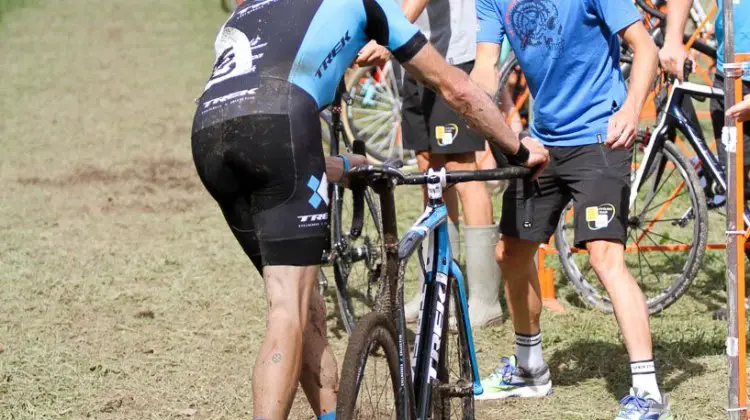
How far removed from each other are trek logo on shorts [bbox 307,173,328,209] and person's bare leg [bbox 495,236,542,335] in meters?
1.54

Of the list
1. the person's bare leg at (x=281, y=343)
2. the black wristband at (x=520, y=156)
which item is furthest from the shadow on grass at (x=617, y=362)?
the person's bare leg at (x=281, y=343)

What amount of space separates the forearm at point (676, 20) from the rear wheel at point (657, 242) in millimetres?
1255

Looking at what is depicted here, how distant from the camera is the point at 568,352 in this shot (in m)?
5.58

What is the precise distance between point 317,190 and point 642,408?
1702mm

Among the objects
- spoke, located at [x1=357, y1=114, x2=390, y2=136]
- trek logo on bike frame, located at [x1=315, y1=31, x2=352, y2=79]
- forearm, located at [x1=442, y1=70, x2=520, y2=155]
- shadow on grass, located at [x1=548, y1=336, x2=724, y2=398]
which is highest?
trek logo on bike frame, located at [x1=315, y1=31, x2=352, y2=79]

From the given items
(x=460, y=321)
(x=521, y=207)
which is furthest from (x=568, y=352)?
(x=460, y=321)

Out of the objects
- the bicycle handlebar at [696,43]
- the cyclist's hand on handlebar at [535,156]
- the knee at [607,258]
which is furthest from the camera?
the bicycle handlebar at [696,43]

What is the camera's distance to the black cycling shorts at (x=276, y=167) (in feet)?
11.0

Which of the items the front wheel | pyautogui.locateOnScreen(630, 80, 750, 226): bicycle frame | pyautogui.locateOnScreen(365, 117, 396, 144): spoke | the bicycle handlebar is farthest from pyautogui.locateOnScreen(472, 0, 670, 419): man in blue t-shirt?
pyautogui.locateOnScreen(365, 117, 396, 144): spoke

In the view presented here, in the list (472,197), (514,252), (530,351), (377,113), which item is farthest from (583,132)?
(377,113)

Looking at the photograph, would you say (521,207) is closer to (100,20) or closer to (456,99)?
(456,99)

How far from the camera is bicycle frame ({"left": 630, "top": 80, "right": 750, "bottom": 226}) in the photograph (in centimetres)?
596

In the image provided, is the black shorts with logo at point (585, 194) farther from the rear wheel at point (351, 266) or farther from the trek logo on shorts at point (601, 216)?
the rear wheel at point (351, 266)

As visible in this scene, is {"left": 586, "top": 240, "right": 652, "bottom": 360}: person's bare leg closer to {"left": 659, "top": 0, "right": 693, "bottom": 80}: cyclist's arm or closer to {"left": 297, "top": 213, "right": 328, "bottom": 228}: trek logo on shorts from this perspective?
{"left": 659, "top": 0, "right": 693, "bottom": 80}: cyclist's arm
